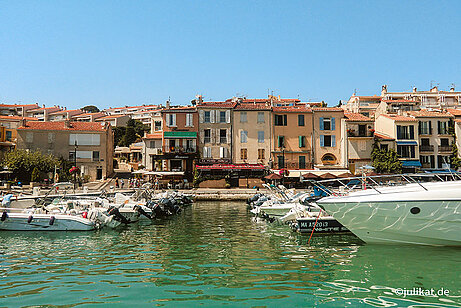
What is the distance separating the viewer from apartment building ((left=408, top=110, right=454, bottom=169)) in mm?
50906

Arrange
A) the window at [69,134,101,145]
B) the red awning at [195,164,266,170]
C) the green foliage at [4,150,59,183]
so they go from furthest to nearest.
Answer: the window at [69,134,101,145] < the red awning at [195,164,266,170] < the green foliage at [4,150,59,183]

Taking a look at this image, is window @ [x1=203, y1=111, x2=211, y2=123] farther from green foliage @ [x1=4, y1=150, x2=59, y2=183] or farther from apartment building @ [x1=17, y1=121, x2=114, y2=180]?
green foliage @ [x1=4, y1=150, x2=59, y2=183]

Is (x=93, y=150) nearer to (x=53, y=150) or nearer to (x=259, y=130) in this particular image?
(x=53, y=150)

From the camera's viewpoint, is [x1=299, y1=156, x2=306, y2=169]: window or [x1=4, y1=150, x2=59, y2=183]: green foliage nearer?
[x1=4, y1=150, x2=59, y2=183]: green foliage

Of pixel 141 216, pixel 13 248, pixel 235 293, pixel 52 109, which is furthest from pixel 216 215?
pixel 52 109

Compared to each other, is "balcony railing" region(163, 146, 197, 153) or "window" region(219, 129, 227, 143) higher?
"window" region(219, 129, 227, 143)

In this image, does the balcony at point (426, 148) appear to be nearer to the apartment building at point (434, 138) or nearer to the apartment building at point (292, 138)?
the apartment building at point (434, 138)

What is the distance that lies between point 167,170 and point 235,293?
40719 mm

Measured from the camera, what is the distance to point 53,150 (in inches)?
2045

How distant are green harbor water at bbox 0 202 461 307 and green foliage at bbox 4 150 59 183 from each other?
32.3m

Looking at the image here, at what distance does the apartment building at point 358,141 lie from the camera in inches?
1921

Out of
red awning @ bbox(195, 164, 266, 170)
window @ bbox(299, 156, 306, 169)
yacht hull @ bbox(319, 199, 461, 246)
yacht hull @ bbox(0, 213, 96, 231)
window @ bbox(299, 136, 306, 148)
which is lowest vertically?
yacht hull @ bbox(0, 213, 96, 231)

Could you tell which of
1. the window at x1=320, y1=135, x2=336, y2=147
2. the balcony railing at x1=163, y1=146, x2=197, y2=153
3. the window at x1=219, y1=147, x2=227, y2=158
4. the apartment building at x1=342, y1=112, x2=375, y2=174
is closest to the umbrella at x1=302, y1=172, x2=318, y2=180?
the apartment building at x1=342, y1=112, x2=375, y2=174

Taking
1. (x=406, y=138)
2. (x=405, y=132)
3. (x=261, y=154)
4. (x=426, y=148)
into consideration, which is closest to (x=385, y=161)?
(x=406, y=138)
